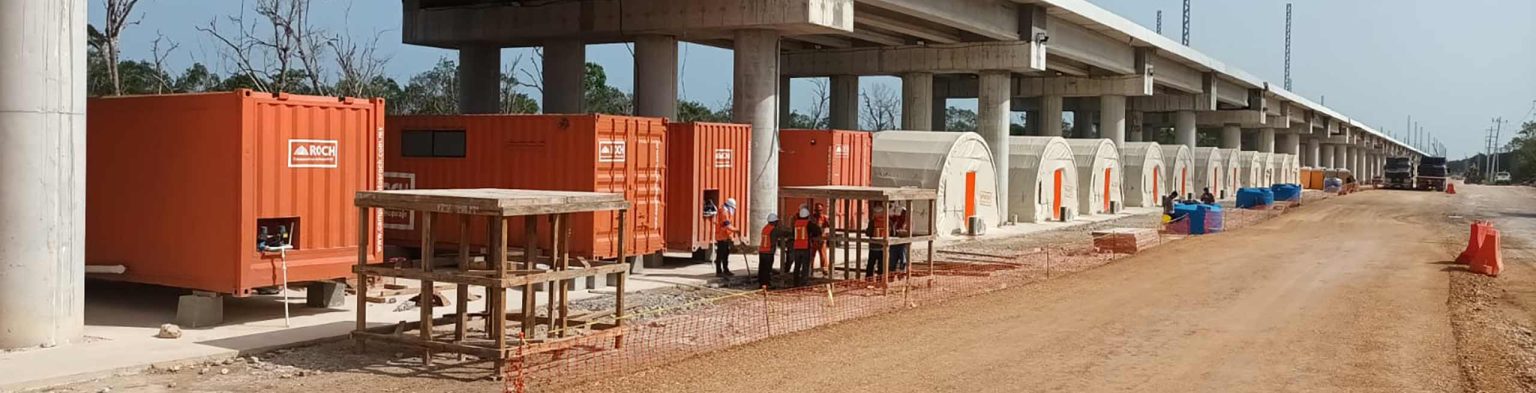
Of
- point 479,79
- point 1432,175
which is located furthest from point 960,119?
point 479,79

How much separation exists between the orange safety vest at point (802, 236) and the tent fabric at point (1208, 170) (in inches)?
1980

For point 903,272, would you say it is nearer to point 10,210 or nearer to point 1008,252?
point 1008,252

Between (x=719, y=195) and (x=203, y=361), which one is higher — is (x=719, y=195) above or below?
above

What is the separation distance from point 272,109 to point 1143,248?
2261 cm

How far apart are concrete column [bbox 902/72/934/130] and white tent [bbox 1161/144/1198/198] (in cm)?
1983

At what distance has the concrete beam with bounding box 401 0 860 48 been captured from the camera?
25.8 meters

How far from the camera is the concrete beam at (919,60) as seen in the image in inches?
1491

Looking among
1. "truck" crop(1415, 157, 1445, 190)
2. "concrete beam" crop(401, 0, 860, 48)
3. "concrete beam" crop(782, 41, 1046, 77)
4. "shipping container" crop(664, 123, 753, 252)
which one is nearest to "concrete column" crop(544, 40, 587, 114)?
"concrete beam" crop(401, 0, 860, 48)

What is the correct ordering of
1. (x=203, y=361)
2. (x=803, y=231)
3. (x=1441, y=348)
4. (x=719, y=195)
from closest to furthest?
(x=203, y=361) < (x=1441, y=348) < (x=803, y=231) < (x=719, y=195)

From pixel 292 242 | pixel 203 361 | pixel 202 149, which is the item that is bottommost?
pixel 203 361

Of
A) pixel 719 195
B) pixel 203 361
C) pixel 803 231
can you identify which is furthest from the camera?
pixel 719 195

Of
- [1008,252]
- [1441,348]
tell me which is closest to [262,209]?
[1441,348]

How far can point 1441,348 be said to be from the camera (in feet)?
47.6

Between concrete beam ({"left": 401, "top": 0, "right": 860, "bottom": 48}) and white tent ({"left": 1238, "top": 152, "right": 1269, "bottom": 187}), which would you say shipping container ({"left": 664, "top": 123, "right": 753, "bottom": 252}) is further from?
white tent ({"left": 1238, "top": 152, "right": 1269, "bottom": 187})
